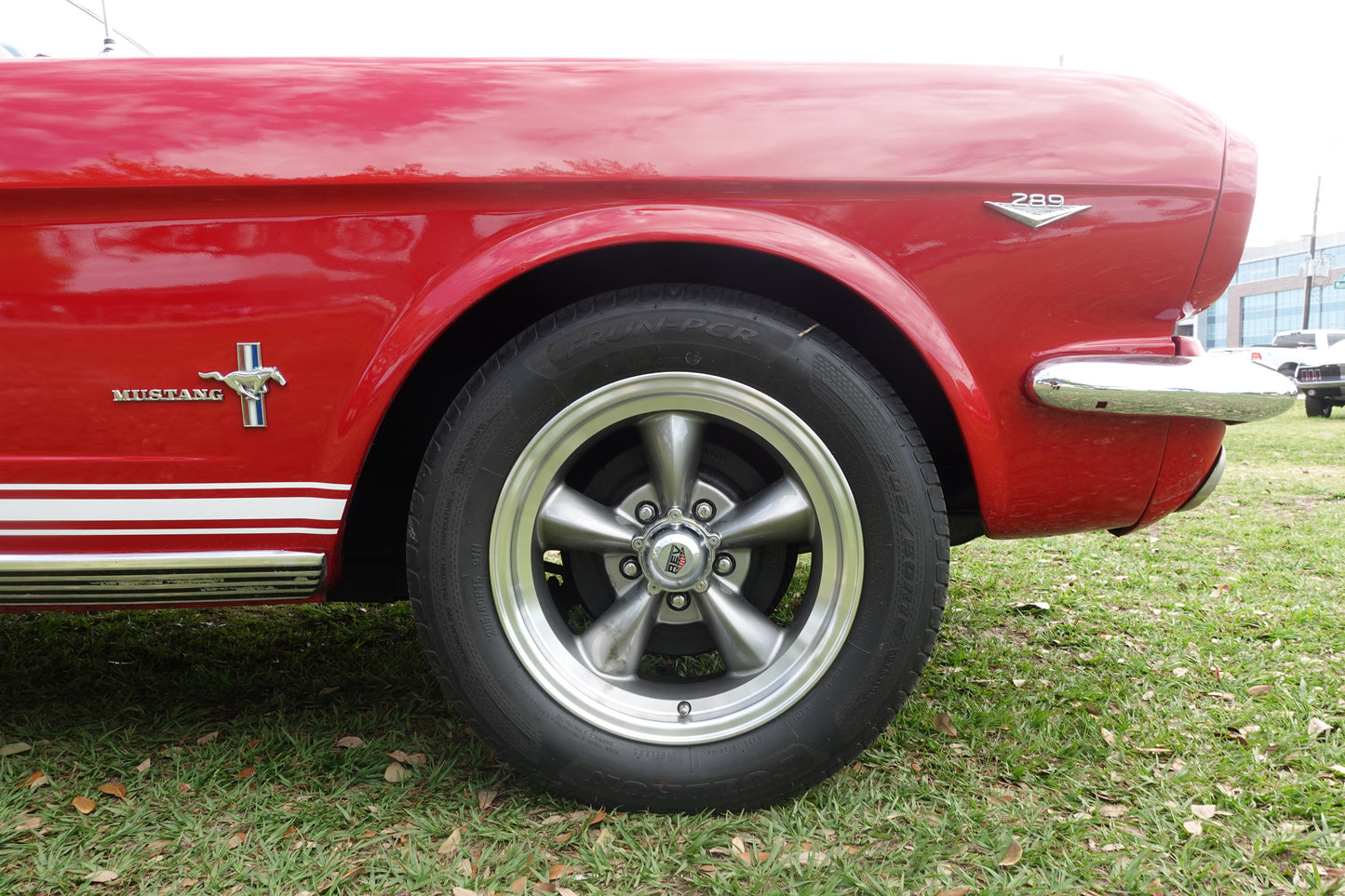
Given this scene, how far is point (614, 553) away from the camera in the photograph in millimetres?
1716

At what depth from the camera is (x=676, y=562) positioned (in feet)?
5.43

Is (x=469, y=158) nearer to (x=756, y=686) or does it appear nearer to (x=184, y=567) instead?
(x=184, y=567)

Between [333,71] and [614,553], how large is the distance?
1.05 meters

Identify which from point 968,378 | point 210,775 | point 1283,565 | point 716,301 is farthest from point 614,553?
point 1283,565

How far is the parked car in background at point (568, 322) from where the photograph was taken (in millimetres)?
1497

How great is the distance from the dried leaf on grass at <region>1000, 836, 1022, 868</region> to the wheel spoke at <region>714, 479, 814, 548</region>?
640mm

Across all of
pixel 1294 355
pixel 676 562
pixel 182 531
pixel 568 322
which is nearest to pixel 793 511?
pixel 676 562

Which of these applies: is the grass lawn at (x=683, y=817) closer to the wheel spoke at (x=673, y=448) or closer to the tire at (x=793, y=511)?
the tire at (x=793, y=511)

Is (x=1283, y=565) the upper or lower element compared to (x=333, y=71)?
lower

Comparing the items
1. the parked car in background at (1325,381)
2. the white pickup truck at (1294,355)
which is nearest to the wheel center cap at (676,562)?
the parked car in background at (1325,381)

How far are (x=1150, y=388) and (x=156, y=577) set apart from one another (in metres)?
1.86

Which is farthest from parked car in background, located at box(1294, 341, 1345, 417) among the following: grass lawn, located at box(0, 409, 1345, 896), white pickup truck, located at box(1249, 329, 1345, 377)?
grass lawn, located at box(0, 409, 1345, 896)

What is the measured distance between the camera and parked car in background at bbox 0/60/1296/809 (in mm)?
1497

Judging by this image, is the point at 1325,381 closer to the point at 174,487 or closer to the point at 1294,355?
the point at 1294,355
